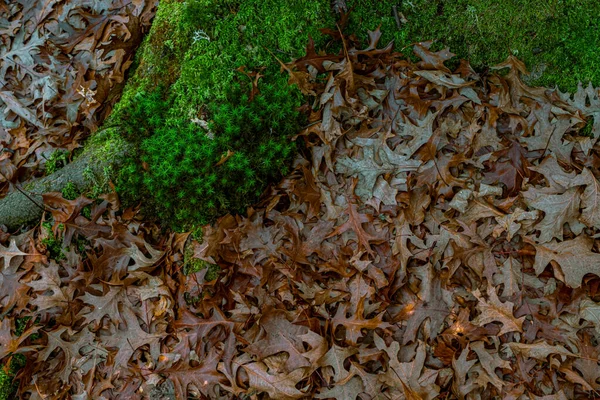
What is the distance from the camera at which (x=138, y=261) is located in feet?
10.3

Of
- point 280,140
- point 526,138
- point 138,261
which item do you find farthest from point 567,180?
point 138,261

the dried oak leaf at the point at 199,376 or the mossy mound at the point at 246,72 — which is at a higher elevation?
the mossy mound at the point at 246,72

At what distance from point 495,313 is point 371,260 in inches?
32.7

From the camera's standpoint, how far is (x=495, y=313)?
8.54 feet

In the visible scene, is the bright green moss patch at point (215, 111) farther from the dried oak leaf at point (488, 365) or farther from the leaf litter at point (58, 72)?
the dried oak leaf at point (488, 365)

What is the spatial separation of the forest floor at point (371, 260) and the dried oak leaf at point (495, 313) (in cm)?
2

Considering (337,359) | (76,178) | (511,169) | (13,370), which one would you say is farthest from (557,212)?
(13,370)

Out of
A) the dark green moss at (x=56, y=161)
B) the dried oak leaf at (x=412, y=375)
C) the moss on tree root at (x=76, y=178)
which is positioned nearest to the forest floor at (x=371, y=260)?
the dried oak leaf at (x=412, y=375)

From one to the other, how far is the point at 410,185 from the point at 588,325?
54.3 inches

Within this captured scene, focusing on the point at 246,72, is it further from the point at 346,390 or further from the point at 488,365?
the point at 488,365

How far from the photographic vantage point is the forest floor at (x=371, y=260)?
102 inches

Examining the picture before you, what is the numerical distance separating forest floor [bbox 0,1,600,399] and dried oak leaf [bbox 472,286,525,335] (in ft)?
0.05

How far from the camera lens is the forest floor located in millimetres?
2602

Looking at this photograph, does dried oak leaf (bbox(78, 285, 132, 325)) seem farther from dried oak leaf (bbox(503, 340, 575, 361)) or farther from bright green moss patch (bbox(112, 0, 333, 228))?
dried oak leaf (bbox(503, 340, 575, 361))
